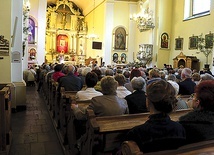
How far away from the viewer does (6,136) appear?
124 inches

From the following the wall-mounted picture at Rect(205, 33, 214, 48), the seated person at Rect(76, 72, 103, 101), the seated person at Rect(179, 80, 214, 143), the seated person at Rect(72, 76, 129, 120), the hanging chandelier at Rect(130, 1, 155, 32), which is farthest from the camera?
the hanging chandelier at Rect(130, 1, 155, 32)

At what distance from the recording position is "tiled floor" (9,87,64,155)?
10.8ft

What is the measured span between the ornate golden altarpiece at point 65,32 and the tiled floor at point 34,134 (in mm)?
14559

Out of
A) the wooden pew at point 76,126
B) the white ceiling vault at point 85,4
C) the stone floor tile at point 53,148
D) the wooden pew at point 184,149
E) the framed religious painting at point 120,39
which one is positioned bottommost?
the stone floor tile at point 53,148

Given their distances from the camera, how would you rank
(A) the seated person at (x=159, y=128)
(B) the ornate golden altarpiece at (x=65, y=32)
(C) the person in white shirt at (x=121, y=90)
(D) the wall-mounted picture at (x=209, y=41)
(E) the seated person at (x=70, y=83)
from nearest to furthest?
(A) the seated person at (x=159, y=128)
(C) the person in white shirt at (x=121, y=90)
(E) the seated person at (x=70, y=83)
(D) the wall-mounted picture at (x=209, y=41)
(B) the ornate golden altarpiece at (x=65, y=32)

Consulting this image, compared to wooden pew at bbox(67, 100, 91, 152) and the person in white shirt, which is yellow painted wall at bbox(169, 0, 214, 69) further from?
wooden pew at bbox(67, 100, 91, 152)

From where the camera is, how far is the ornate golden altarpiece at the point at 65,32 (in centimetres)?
1972

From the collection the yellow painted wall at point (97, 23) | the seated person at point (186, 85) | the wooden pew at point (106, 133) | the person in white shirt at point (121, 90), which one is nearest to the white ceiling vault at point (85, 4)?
the yellow painted wall at point (97, 23)

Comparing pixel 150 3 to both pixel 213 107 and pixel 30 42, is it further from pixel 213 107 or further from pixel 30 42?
pixel 213 107

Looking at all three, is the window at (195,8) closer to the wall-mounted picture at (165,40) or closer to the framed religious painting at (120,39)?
the wall-mounted picture at (165,40)

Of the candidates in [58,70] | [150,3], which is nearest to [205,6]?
[150,3]

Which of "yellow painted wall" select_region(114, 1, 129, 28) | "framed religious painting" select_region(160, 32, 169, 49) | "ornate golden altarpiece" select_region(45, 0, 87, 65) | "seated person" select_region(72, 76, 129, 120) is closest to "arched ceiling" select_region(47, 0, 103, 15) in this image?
"ornate golden altarpiece" select_region(45, 0, 87, 65)

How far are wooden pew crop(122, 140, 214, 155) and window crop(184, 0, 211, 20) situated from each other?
11.0m

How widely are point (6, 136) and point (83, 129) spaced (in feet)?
3.81
